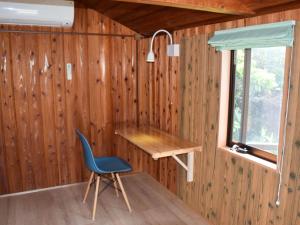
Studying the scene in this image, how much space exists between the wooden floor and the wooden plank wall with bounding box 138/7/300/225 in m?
0.21

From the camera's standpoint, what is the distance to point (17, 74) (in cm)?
321

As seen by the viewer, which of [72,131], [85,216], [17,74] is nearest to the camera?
[85,216]

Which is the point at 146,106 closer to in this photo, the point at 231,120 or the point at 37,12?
the point at 231,120

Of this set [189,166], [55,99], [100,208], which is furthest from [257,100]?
[55,99]

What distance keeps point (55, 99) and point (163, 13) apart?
170cm

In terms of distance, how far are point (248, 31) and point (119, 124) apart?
2.18 metres

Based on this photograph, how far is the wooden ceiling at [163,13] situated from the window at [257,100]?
350 millimetres

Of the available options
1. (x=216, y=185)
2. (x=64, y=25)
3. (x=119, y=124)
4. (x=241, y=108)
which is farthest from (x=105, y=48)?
(x=216, y=185)

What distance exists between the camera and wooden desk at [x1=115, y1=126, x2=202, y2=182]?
2.61 metres

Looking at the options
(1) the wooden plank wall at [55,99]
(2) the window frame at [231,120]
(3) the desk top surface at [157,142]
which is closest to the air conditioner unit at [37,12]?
(1) the wooden plank wall at [55,99]

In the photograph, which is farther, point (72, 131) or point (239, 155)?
point (72, 131)

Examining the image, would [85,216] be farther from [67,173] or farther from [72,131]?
[72,131]

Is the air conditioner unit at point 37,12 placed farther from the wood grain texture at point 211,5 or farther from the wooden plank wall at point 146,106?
the wood grain texture at point 211,5

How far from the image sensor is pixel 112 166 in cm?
299
